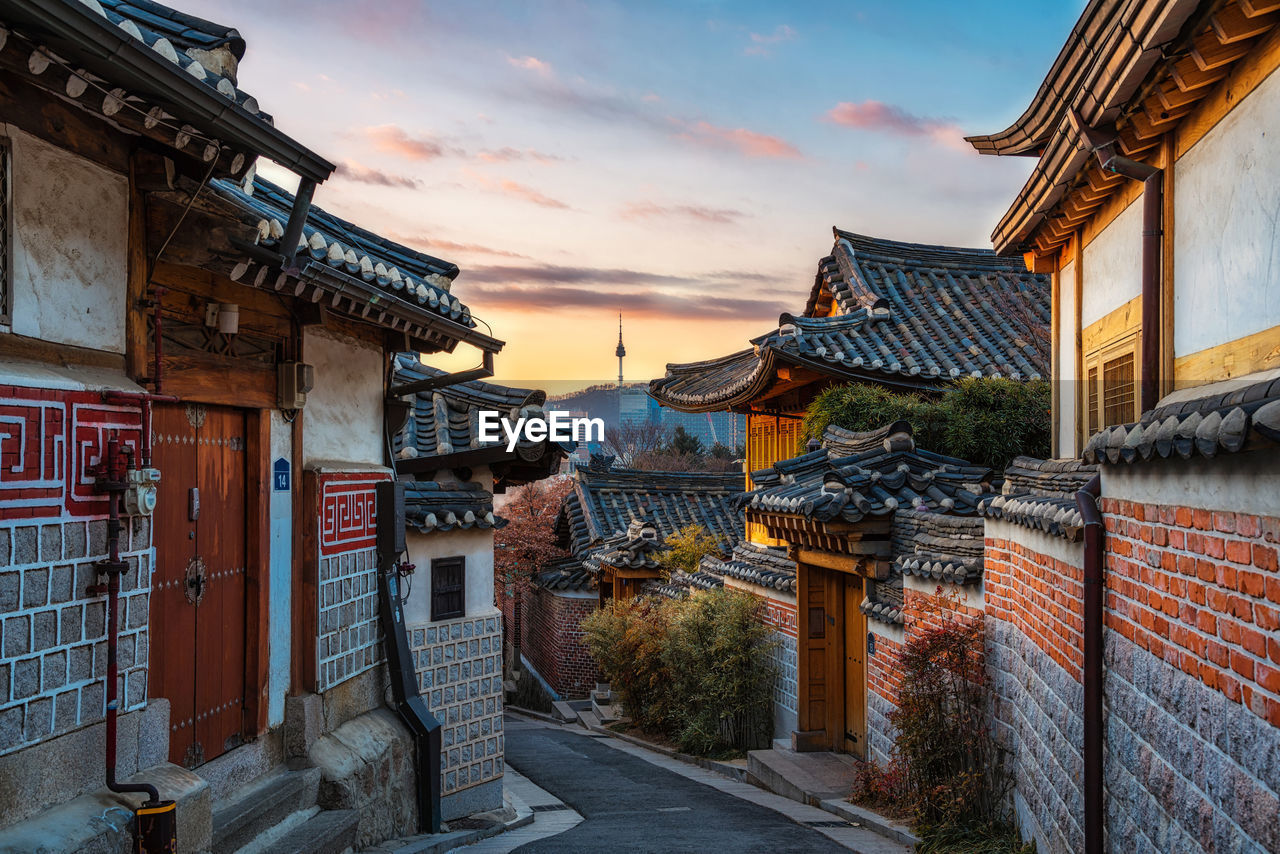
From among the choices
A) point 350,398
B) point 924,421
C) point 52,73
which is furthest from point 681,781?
point 52,73

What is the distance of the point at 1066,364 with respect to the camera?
8.80 meters

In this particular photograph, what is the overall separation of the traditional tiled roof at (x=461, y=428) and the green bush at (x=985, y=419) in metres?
4.94

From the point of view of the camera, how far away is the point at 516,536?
3275 centimetres

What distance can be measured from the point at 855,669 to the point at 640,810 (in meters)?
3.13

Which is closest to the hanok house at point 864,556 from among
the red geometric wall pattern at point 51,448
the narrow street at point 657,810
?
the narrow street at point 657,810

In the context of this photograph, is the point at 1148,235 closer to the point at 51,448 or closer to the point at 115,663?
the point at 51,448

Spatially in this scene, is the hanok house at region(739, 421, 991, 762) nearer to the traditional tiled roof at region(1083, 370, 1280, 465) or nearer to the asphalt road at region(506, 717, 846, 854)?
the asphalt road at region(506, 717, 846, 854)

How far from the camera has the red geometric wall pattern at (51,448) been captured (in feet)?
15.2

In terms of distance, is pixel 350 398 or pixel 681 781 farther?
pixel 681 781

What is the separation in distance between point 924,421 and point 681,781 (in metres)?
5.80

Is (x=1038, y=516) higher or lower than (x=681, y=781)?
higher

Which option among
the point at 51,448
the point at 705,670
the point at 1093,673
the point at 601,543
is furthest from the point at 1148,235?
the point at 601,543

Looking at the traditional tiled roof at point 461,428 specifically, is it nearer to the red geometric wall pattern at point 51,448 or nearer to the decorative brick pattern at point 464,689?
the decorative brick pattern at point 464,689

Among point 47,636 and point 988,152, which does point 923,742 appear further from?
point 47,636
